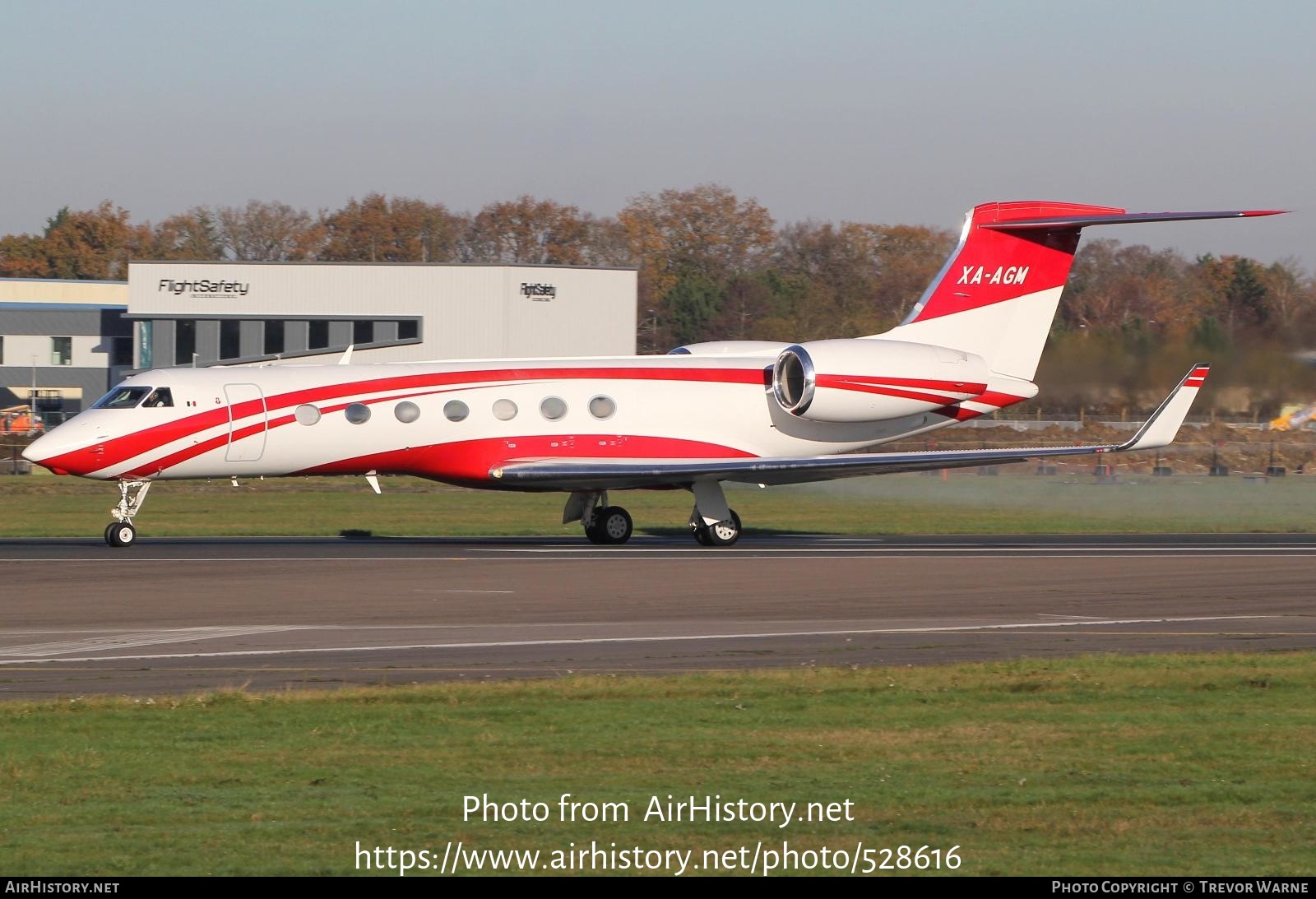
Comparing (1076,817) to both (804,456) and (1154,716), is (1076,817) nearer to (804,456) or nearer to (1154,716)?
(1154,716)

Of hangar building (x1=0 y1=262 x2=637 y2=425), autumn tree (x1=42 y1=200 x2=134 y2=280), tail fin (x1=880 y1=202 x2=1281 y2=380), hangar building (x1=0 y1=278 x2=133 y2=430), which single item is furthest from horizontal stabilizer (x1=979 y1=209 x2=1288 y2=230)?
autumn tree (x1=42 y1=200 x2=134 y2=280)

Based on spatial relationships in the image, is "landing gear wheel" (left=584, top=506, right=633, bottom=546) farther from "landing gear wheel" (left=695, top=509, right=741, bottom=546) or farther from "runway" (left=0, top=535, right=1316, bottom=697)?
"landing gear wheel" (left=695, top=509, right=741, bottom=546)

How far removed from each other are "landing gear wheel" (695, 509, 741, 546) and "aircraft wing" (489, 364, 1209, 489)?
93cm

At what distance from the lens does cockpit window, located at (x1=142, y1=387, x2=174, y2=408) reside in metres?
24.5

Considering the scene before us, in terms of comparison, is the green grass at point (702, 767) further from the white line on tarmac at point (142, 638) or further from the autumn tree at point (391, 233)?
the autumn tree at point (391, 233)

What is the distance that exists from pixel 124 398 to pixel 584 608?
35.1 ft

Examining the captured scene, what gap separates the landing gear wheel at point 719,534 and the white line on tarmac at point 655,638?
33.5 feet

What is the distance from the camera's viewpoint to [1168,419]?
24000 mm

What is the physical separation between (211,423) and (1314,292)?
1071 inches

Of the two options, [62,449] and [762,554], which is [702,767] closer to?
[762,554]

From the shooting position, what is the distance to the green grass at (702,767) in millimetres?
7238

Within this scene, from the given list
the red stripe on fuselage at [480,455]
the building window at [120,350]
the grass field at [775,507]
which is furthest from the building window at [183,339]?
the red stripe on fuselage at [480,455]

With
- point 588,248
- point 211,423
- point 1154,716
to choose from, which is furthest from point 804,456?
point 588,248

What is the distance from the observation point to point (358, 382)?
25.3 metres
